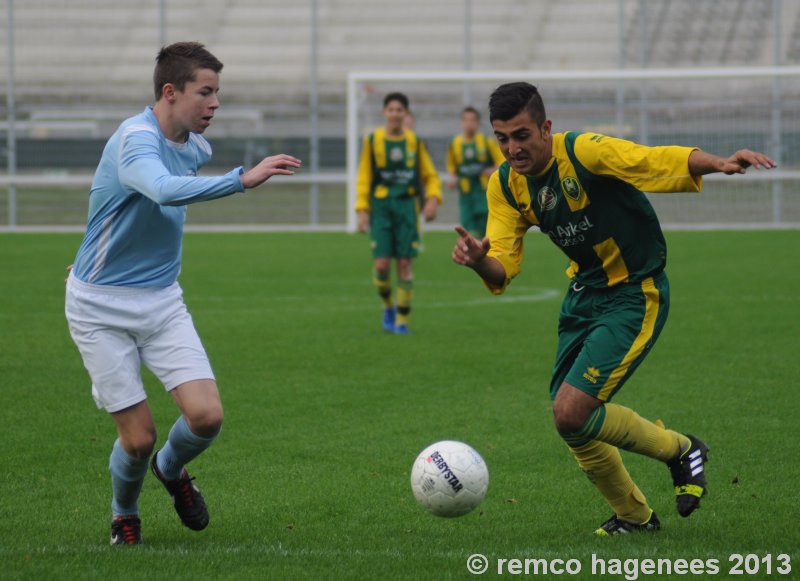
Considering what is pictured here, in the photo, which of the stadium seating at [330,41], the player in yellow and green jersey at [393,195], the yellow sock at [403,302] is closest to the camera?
the yellow sock at [403,302]

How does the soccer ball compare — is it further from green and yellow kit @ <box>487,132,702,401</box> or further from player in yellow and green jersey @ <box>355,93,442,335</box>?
player in yellow and green jersey @ <box>355,93,442,335</box>

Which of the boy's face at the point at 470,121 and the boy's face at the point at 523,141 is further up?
the boy's face at the point at 523,141

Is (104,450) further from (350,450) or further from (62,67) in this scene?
(62,67)

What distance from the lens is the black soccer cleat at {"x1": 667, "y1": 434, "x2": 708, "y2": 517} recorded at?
192 inches

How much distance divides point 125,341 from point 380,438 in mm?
2359

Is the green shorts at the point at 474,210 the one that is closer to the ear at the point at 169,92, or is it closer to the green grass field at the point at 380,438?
the green grass field at the point at 380,438

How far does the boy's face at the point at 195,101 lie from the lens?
4.84 meters

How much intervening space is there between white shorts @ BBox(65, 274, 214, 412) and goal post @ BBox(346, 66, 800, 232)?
17031mm

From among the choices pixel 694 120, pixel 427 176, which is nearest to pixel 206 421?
pixel 427 176

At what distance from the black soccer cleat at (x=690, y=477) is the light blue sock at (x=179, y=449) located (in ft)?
6.21

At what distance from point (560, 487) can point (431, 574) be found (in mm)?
1605

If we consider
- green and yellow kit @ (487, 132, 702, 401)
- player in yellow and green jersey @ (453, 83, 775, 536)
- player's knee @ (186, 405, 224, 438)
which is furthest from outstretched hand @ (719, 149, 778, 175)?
A: player's knee @ (186, 405, 224, 438)

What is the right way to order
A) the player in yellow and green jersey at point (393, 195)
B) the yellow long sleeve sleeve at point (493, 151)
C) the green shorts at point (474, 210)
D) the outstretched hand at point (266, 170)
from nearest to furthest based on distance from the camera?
the outstretched hand at point (266, 170) < the player in yellow and green jersey at point (393, 195) < the yellow long sleeve sleeve at point (493, 151) < the green shorts at point (474, 210)

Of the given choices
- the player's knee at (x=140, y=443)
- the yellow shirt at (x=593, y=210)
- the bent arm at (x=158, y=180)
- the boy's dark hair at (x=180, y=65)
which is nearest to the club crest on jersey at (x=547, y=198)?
the yellow shirt at (x=593, y=210)
